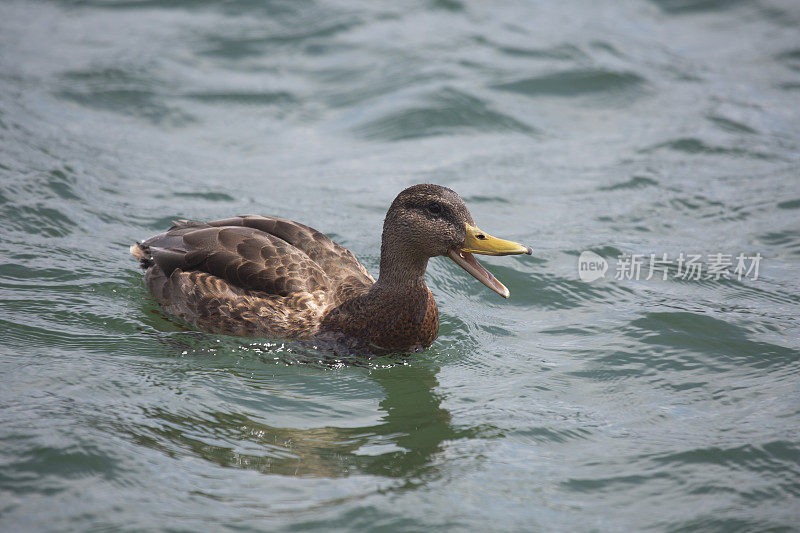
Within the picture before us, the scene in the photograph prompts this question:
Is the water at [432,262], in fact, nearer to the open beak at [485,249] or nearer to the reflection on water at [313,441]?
the reflection on water at [313,441]

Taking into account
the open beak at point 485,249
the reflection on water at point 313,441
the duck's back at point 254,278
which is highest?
the open beak at point 485,249

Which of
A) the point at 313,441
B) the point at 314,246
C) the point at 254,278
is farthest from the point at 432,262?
the point at 313,441

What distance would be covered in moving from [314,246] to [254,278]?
67 centimetres

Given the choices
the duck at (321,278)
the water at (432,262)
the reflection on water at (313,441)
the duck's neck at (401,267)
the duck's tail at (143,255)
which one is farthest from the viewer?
the duck's tail at (143,255)

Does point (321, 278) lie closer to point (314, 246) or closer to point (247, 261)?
point (314, 246)

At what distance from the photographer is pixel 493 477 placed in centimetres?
550

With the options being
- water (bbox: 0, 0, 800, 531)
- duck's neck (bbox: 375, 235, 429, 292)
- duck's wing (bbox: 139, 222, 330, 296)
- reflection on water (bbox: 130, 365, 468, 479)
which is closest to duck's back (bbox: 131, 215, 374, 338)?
duck's wing (bbox: 139, 222, 330, 296)

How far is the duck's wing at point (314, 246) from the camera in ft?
24.2

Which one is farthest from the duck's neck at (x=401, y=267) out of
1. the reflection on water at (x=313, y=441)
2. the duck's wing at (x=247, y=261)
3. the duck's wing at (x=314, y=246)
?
the reflection on water at (x=313, y=441)

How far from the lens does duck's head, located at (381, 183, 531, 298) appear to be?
650cm

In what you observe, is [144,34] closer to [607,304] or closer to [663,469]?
[607,304]

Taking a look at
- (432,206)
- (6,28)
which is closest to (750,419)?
(432,206)

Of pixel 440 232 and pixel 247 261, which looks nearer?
pixel 440 232

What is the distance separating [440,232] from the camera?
6551 millimetres
